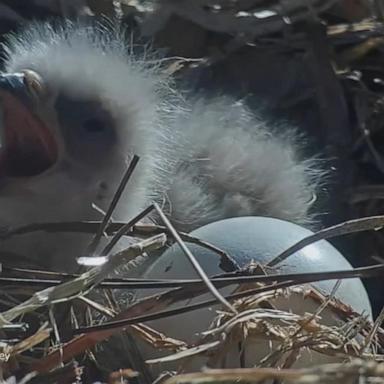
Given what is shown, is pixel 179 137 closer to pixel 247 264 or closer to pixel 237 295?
pixel 247 264

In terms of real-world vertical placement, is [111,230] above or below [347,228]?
Answer: below

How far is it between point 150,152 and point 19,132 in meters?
0.26

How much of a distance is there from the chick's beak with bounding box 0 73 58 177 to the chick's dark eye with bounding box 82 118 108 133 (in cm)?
7

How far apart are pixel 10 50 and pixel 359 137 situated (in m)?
0.76

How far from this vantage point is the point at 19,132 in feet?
6.72

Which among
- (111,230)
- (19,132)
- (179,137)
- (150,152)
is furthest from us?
(179,137)

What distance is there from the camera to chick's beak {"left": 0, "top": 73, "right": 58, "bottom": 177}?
2.03 meters

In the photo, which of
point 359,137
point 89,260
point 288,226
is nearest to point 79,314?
point 89,260

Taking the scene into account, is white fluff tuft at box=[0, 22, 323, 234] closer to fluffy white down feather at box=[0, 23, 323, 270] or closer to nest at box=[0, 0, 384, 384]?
fluffy white down feather at box=[0, 23, 323, 270]

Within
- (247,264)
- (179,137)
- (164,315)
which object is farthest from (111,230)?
(179,137)

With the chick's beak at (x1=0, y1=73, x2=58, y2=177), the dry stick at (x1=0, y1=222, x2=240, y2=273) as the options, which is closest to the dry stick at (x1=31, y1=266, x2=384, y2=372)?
the dry stick at (x1=0, y1=222, x2=240, y2=273)

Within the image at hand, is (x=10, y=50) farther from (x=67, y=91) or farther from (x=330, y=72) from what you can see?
(x=330, y=72)

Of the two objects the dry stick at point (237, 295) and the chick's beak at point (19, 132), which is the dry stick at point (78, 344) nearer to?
the dry stick at point (237, 295)

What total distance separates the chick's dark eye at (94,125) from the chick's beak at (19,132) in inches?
2.9
